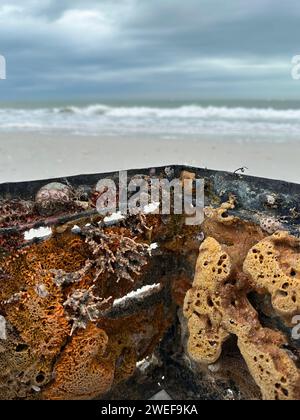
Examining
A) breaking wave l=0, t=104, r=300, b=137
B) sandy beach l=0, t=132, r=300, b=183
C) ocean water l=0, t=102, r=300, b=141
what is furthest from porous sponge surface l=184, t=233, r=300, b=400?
breaking wave l=0, t=104, r=300, b=137

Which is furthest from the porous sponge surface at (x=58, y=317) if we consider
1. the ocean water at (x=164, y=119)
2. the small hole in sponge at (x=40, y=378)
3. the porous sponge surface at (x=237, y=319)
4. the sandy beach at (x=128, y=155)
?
the ocean water at (x=164, y=119)

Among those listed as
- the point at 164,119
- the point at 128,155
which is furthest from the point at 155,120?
the point at 128,155

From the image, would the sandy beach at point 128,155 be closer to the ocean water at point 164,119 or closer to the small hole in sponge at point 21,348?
the ocean water at point 164,119

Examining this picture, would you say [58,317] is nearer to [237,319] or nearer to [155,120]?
[237,319]

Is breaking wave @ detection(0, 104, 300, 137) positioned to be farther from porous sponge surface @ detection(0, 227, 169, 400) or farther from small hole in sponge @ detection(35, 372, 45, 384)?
small hole in sponge @ detection(35, 372, 45, 384)

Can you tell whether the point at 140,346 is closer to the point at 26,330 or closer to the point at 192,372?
the point at 192,372
